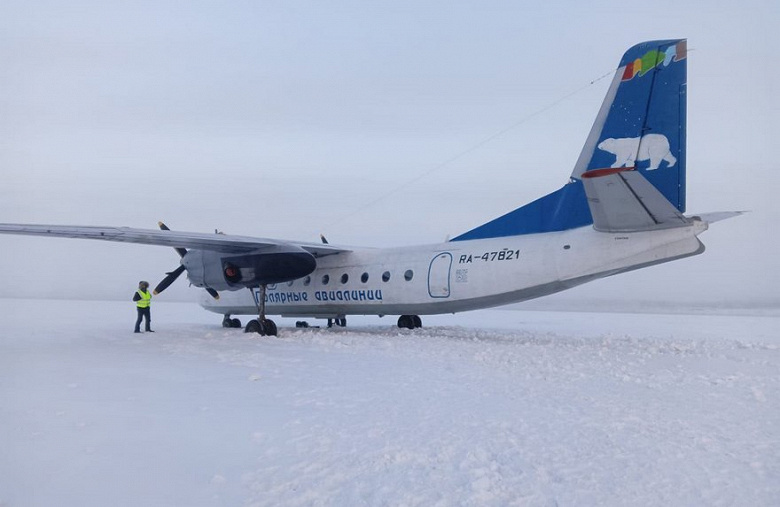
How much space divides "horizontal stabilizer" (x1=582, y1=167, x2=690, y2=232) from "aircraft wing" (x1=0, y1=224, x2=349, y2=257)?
7886 millimetres

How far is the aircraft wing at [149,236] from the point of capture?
12.5 m

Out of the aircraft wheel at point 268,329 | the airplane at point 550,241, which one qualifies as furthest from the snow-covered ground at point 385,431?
the aircraft wheel at point 268,329

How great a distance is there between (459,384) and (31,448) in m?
4.89

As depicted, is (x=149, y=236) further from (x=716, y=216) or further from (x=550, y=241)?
(x=716, y=216)

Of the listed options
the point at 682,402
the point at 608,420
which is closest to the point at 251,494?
the point at 608,420

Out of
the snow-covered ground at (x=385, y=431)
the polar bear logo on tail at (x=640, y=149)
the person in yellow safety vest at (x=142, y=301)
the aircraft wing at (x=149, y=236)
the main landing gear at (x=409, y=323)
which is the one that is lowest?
the snow-covered ground at (x=385, y=431)

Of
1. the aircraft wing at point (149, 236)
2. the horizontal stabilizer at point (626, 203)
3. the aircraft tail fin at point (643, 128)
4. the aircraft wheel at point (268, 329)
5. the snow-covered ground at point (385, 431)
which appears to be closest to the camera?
the snow-covered ground at point (385, 431)

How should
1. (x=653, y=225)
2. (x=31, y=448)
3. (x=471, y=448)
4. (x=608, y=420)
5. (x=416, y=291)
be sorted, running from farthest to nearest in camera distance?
(x=416, y=291) → (x=653, y=225) → (x=608, y=420) → (x=471, y=448) → (x=31, y=448)

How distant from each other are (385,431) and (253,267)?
1045 centimetres

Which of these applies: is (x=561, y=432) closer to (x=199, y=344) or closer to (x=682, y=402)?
(x=682, y=402)

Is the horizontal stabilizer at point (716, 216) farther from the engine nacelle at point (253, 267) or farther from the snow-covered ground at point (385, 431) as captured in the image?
the engine nacelle at point (253, 267)

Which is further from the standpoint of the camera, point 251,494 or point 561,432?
point 561,432

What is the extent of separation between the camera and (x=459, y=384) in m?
7.96

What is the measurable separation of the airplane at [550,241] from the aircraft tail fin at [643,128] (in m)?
0.02
